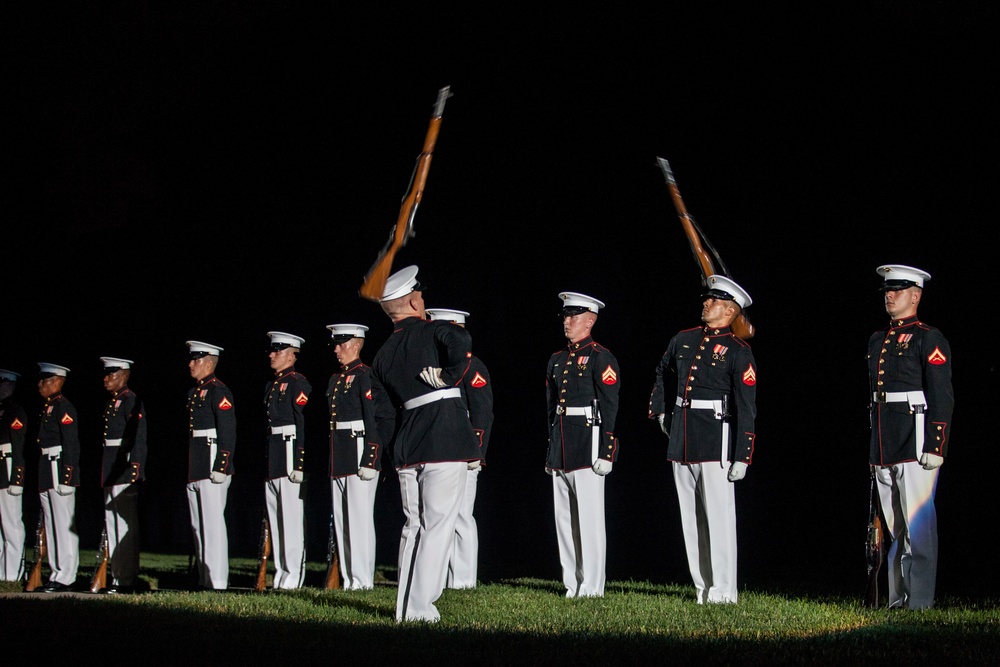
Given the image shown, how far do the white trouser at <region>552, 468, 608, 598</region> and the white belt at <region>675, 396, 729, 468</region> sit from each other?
85cm

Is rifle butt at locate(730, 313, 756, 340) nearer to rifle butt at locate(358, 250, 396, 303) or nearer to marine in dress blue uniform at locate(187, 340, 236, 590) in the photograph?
rifle butt at locate(358, 250, 396, 303)

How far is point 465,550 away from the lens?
871 centimetres

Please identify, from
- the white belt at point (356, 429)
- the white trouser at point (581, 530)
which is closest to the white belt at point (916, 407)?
the white trouser at point (581, 530)

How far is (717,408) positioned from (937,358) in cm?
134

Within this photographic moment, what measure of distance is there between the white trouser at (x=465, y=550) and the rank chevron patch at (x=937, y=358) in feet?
11.5

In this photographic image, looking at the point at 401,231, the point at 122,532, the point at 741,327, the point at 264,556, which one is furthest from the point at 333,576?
the point at 741,327

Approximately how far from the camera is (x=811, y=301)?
895 centimetres

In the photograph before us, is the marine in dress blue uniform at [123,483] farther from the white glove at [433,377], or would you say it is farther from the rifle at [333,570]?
the white glove at [433,377]

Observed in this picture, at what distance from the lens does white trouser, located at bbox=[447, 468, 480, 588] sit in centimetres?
864

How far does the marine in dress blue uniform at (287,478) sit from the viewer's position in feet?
30.6

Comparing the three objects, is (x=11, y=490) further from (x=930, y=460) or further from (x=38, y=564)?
(x=930, y=460)

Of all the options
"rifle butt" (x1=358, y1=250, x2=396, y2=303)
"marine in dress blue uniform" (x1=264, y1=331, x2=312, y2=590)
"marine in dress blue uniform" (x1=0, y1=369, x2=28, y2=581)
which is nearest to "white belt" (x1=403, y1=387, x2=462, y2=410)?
"rifle butt" (x1=358, y1=250, x2=396, y2=303)

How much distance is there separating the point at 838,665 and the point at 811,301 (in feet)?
15.6

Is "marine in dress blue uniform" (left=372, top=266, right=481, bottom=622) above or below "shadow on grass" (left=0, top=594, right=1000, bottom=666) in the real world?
above
